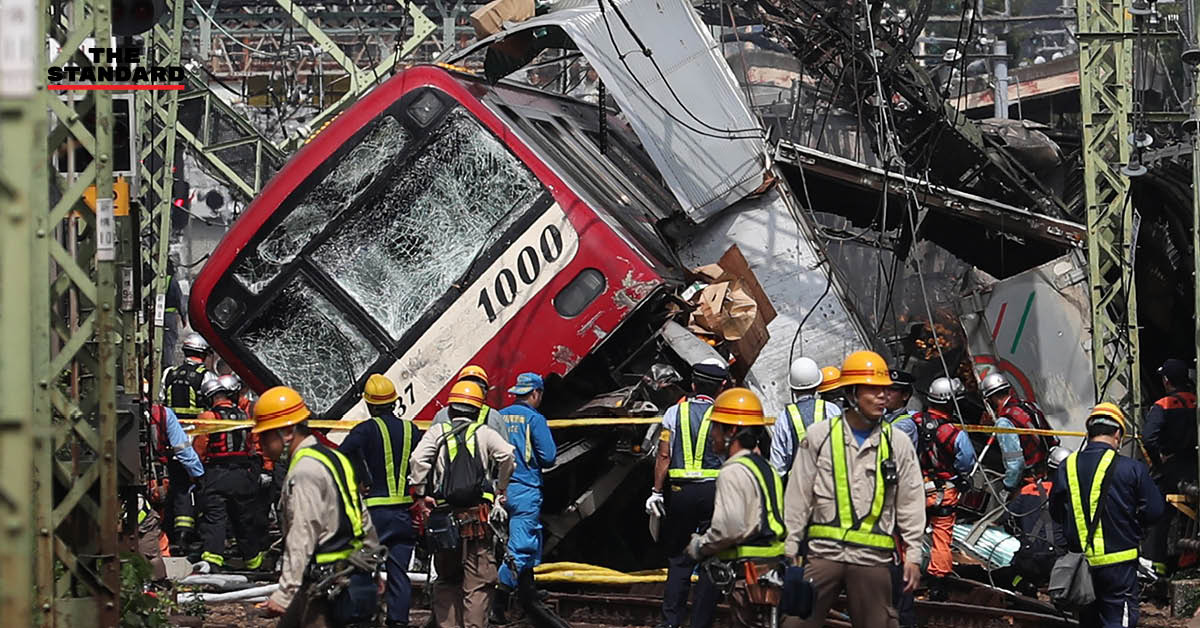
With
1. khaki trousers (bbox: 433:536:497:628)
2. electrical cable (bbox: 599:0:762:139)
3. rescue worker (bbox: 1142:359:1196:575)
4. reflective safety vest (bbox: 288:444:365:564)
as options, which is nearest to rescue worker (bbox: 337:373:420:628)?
khaki trousers (bbox: 433:536:497:628)

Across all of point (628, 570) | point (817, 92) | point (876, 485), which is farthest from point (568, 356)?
point (817, 92)

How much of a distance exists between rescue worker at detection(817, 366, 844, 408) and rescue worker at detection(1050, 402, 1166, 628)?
6.53ft

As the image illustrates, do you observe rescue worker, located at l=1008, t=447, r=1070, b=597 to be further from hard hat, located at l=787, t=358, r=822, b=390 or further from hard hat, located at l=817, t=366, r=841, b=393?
hard hat, located at l=787, t=358, r=822, b=390

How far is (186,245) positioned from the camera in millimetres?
27969

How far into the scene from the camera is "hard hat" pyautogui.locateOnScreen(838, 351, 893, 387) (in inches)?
294

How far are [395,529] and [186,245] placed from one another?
64.5 feet

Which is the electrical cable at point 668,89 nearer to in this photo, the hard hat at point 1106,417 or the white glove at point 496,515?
the white glove at point 496,515

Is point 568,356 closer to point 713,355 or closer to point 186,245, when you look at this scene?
point 713,355

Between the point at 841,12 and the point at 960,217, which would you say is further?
the point at 841,12

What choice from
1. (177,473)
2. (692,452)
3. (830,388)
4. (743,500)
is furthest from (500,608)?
(743,500)

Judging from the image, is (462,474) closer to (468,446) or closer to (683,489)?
(468,446)

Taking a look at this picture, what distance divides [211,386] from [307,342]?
9.11ft

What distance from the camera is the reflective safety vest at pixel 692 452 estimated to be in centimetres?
973

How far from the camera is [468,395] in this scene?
993 centimetres
